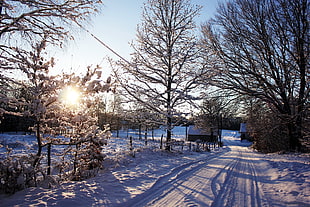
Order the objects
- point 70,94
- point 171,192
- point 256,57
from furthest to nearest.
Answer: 1. point 256,57
2. point 70,94
3. point 171,192

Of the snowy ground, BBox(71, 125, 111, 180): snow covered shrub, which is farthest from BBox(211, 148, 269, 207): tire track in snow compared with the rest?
BBox(71, 125, 111, 180): snow covered shrub

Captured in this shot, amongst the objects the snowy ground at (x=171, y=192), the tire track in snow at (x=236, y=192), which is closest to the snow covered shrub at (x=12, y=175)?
the snowy ground at (x=171, y=192)

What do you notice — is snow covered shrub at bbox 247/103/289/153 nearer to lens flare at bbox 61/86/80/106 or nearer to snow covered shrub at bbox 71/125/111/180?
snow covered shrub at bbox 71/125/111/180

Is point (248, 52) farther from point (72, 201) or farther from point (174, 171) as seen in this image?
point (72, 201)

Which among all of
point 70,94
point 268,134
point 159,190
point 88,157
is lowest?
point 159,190

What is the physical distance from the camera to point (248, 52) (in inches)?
451

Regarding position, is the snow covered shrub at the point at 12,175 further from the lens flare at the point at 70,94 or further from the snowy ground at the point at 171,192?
the lens flare at the point at 70,94

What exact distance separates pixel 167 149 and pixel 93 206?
351 inches

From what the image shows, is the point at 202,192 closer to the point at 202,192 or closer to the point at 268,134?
the point at 202,192

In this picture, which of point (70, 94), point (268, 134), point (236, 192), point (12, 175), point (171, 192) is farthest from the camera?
point (268, 134)

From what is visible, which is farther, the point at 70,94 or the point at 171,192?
the point at 70,94

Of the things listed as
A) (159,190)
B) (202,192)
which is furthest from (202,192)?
(159,190)

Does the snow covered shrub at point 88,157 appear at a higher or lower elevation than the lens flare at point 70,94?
lower

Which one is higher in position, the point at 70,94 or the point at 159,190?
the point at 70,94
